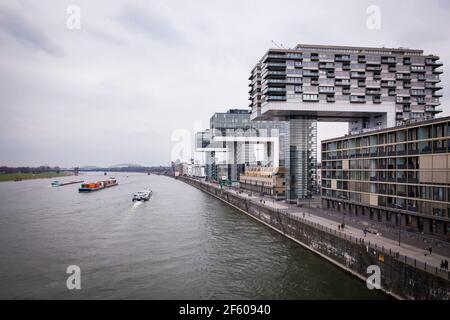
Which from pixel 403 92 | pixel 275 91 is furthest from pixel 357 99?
pixel 275 91

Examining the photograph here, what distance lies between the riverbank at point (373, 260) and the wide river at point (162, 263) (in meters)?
1.23

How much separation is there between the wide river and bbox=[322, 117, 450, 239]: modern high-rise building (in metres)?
12.1

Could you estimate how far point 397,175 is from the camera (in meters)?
43.8

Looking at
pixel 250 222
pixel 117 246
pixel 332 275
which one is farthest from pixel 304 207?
pixel 117 246

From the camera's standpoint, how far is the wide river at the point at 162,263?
2750cm

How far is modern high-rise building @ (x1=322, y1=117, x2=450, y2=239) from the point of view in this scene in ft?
118

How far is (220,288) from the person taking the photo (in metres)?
28.8

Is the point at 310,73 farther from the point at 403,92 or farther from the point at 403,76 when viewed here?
the point at 403,92

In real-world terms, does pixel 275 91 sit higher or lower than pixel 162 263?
higher

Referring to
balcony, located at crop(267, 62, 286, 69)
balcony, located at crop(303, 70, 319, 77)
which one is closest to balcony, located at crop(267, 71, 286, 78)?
balcony, located at crop(267, 62, 286, 69)

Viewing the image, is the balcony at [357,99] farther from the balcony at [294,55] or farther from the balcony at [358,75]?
the balcony at [294,55]

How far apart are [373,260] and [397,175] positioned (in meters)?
20.2

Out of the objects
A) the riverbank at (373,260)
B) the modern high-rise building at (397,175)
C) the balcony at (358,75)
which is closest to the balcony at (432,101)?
the balcony at (358,75)
